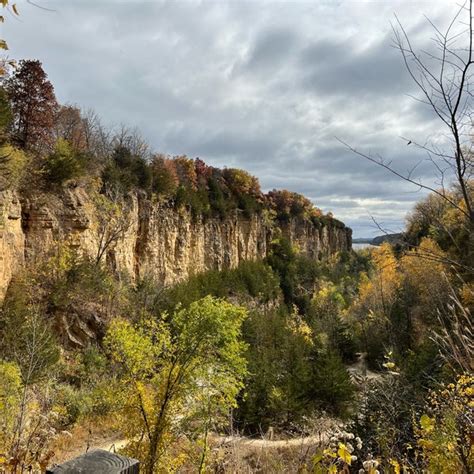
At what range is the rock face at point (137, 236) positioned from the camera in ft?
44.2

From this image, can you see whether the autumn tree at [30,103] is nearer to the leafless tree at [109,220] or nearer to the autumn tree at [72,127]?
the autumn tree at [72,127]

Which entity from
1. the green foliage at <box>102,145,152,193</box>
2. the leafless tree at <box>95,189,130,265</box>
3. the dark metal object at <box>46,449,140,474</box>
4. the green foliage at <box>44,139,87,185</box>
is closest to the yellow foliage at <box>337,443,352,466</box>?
the dark metal object at <box>46,449,140,474</box>

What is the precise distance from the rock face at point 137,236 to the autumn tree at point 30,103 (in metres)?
2.74

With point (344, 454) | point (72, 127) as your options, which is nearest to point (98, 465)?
point (344, 454)

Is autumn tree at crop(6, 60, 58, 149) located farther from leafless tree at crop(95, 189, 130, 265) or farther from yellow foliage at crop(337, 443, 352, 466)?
yellow foliage at crop(337, 443, 352, 466)

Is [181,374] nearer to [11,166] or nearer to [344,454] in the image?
[344,454]

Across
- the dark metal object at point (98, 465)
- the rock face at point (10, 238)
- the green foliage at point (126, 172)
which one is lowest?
the dark metal object at point (98, 465)

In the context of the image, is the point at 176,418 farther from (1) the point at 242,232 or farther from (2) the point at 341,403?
(1) the point at 242,232

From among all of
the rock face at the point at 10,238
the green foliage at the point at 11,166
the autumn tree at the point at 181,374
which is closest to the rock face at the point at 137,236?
the rock face at the point at 10,238

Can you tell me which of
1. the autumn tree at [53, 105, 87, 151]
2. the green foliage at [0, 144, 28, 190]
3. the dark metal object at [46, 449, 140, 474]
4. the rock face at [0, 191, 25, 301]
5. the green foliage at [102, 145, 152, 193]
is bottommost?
the dark metal object at [46, 449, 140, 474]

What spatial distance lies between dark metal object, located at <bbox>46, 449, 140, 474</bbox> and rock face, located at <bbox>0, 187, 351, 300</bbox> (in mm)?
13699

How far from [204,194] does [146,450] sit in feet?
90.5

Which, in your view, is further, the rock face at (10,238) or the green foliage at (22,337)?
the rock face at (10,238)

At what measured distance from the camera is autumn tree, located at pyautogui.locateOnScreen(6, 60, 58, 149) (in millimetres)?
14711
